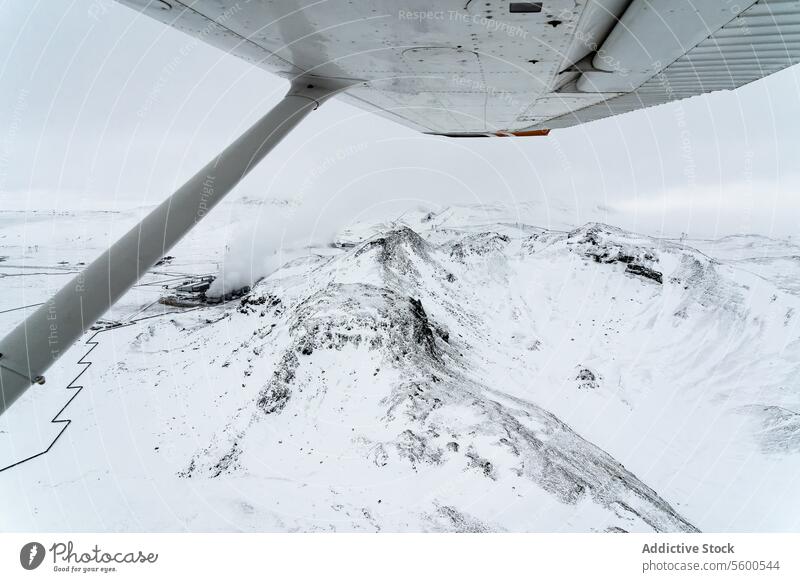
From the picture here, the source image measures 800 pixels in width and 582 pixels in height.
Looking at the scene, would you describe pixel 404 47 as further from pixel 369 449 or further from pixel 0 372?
pixel 369 449

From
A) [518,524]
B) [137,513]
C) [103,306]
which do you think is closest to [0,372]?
[103,306]
